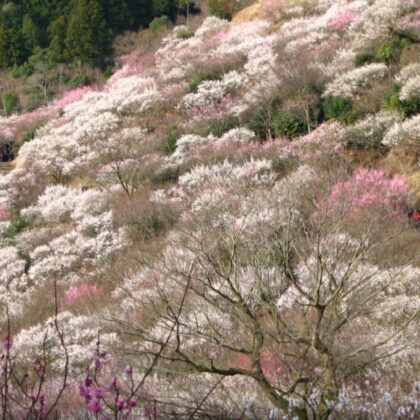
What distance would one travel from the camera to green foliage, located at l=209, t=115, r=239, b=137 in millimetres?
20500

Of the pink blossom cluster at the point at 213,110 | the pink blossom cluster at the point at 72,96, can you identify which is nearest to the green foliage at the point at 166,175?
the pink blossom cluster at the point at 213,110

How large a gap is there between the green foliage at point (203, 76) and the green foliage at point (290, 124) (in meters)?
8.64

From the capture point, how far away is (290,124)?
18078 mm

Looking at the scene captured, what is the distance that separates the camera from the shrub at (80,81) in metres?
39.3

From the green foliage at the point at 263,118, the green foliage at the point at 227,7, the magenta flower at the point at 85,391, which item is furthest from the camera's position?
the green foliage at the point at 227,7

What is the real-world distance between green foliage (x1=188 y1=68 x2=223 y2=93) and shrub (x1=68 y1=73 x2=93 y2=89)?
14.8 m

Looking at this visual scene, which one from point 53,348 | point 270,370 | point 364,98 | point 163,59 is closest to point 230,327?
point 270,370

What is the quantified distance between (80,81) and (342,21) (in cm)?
1991

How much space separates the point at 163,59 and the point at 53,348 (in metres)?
27.0

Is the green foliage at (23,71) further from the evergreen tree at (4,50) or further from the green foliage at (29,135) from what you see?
the green foliage at (29,135)

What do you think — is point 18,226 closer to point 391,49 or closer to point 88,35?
point 391,49

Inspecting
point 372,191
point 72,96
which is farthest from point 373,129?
point 72,96

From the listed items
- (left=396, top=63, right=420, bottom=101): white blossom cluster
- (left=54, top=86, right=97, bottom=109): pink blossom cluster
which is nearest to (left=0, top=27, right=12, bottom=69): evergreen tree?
(left=54, top=86, right=97, bottom=109): pink blossom cluster

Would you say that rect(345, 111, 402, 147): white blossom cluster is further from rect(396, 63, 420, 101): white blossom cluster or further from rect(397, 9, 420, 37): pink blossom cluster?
rect(397, 9, 420, 37): pink blossom cluster
